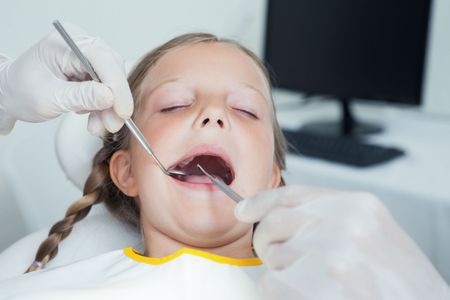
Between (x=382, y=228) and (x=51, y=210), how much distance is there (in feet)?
4.03

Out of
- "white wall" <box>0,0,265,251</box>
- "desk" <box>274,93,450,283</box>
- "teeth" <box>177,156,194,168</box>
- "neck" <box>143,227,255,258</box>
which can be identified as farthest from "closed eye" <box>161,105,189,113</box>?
"desk" <box>274,93,450,283</box>

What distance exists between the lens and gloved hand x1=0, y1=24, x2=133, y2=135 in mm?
1063

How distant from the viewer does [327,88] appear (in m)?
2.29

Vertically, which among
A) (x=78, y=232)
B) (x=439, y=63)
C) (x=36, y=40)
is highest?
(x=36, y=40)

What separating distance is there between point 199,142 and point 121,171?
0.80 ft

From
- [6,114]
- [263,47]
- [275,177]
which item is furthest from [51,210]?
[263,47]

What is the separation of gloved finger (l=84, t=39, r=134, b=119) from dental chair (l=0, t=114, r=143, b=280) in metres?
0.26

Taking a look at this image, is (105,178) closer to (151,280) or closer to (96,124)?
(96,124)

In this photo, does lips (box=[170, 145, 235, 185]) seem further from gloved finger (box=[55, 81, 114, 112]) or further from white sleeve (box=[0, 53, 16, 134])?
white sleeve (box=[0, 53, 16, 134])

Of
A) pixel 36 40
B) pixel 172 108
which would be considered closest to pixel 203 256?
pixel 172 108

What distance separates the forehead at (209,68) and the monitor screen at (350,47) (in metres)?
0.97

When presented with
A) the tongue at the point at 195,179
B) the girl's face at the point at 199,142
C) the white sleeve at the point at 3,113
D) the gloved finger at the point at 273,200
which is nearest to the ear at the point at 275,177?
the girl's face at the point at 199,142

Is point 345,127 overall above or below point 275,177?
below

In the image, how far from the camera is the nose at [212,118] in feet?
3.59
